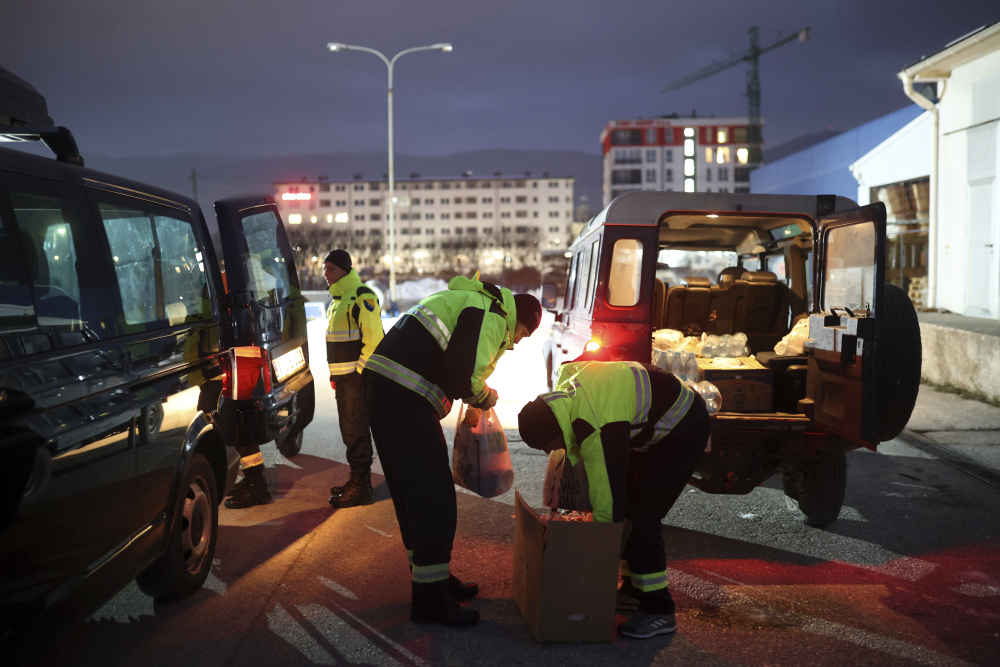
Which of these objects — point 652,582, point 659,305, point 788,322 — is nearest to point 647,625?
point 652,582

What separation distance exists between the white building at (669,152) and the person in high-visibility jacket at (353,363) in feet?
321

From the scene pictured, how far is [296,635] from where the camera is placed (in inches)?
135

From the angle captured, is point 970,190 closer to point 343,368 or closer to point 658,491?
point 343,368

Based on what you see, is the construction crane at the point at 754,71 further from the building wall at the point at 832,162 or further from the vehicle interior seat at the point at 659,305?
the vehicle interior seat at the point at 659,305

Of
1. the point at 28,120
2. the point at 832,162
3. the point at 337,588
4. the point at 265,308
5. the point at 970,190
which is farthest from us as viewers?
the point at 832,162

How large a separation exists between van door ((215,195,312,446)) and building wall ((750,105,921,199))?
29.0 meters

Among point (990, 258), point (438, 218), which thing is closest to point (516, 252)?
point (438, 218)

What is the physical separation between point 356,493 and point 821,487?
10.1 feet

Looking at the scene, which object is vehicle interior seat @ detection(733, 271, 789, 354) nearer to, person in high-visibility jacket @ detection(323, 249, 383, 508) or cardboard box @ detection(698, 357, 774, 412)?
cardboard box @ detection(698, 357, 774, 412)

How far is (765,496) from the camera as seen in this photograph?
18.9 feet

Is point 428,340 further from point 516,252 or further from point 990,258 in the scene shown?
point 516,252

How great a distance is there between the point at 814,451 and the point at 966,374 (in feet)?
20.1

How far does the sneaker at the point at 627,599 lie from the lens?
3.68 m

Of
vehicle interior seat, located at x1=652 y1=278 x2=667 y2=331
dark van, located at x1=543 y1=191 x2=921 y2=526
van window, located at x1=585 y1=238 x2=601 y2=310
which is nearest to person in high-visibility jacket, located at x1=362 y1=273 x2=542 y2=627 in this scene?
dark van, located at x1=543 y1=191 x2=921 y2=526
